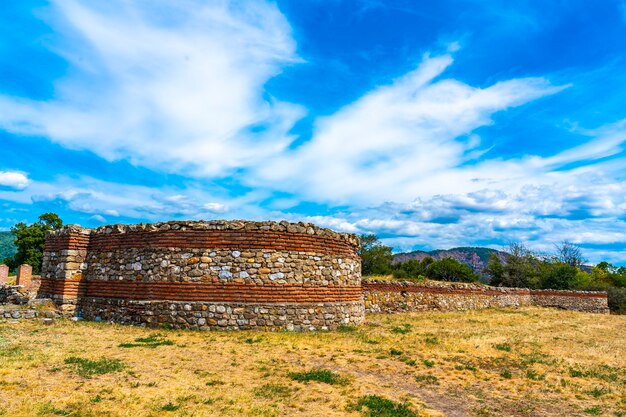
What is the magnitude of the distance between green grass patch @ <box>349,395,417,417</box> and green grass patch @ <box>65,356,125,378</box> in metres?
4.50

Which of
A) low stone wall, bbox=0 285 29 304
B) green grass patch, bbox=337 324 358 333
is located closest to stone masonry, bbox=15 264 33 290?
low stone wall, bbox=0 285 29 304

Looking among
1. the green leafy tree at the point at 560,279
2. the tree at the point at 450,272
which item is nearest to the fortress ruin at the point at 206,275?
the green leafy tree at the point at 560,279

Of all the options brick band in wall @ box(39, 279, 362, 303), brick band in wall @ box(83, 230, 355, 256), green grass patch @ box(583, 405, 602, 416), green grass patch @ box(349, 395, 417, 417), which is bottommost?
green grass patch @ box(583, 405, 602, 416)

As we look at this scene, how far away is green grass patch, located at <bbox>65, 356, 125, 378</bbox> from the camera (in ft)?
25.3

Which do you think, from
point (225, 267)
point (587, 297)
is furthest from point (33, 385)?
point (587, 297)

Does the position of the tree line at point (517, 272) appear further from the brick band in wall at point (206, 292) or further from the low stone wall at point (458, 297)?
the brick band in wall at point (206, 292)

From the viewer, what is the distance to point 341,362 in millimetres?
9430

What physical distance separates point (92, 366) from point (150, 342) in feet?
8.80

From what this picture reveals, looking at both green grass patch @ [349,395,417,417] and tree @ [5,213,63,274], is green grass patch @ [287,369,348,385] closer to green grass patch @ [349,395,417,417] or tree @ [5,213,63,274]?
green grass patch @ [349,395,417,417]

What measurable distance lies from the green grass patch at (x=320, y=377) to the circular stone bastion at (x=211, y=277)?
15.3 feet

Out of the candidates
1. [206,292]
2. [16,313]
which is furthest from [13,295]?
[206,292]

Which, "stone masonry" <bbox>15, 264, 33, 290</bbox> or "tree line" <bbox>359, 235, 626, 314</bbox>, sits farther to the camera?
"tree line" <bbox>359, 235, 626, 314</bbox>

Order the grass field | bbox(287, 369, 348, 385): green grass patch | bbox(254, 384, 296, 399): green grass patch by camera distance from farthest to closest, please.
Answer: bbox(287, 369, 348, 385): green grass patch, bbox(254, 384, 296, 399): green grass patch, the grass field

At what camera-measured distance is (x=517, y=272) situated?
43.6 meters
